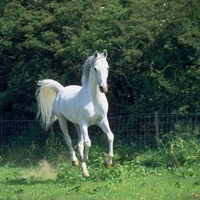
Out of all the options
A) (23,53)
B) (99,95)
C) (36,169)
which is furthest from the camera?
(23,53)

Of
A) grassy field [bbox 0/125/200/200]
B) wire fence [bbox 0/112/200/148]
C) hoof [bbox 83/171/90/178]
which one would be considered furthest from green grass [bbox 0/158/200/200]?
wire fence [bbox 0/112/200/148]

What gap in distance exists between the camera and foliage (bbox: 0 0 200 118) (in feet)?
59.6

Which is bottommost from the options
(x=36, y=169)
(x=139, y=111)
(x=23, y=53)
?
(x=36, y=169)

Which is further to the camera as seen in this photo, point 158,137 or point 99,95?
point 158,137

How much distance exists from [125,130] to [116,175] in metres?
5.07

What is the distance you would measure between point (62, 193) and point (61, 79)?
7.30m

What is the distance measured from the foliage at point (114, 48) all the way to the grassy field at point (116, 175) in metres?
1.52

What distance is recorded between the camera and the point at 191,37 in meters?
17.7

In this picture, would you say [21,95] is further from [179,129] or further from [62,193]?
[62,193]

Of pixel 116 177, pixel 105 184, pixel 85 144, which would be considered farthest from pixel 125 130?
pixel 105 184

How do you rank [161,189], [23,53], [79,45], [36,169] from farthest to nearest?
[23,53]
[79,45]
[36,169]
[161,189]

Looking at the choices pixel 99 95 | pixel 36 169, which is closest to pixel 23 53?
pixel 36 169

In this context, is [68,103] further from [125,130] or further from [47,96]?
[125,130]

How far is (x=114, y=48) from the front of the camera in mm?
19203
